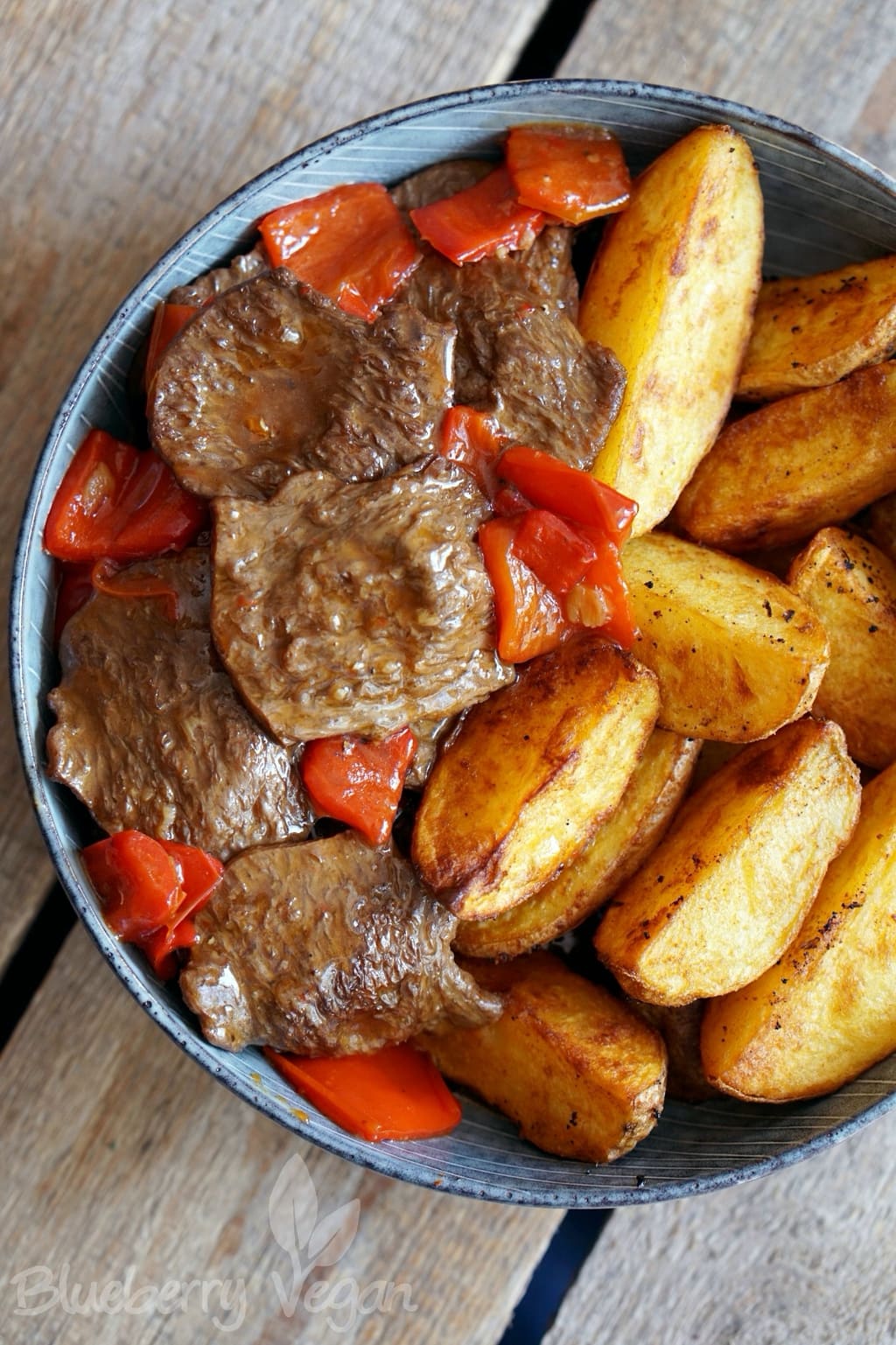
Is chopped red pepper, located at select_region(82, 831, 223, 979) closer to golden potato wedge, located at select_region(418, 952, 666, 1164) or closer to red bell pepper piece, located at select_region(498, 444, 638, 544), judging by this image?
golden potato wedge, located at select_region(418, 952, 666, 1164)

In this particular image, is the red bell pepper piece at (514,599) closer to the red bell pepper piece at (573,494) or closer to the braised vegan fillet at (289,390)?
the red bell pepper piece at (573,494)

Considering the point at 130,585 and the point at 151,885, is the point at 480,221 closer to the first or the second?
the point at 130,585

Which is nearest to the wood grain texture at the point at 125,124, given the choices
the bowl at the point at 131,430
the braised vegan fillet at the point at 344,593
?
the bowl at the point at 131,430

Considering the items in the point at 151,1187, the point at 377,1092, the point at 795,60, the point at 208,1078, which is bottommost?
the point at 151,1187

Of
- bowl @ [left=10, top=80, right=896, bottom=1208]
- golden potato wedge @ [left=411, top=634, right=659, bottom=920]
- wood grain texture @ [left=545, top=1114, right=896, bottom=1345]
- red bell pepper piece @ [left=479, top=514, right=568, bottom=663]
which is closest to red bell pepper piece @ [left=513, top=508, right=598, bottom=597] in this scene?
red bell pepper piece @ [left=479, top=514, right=568, bottom=663]

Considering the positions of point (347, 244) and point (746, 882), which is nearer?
point (746, 882)

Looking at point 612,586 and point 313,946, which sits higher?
point 612,586

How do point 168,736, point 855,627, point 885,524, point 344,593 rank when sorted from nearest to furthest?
point 344,593, point 168,736, point 855,627, point 885,524

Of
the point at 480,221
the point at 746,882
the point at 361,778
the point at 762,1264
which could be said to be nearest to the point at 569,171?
the point at 480,221
